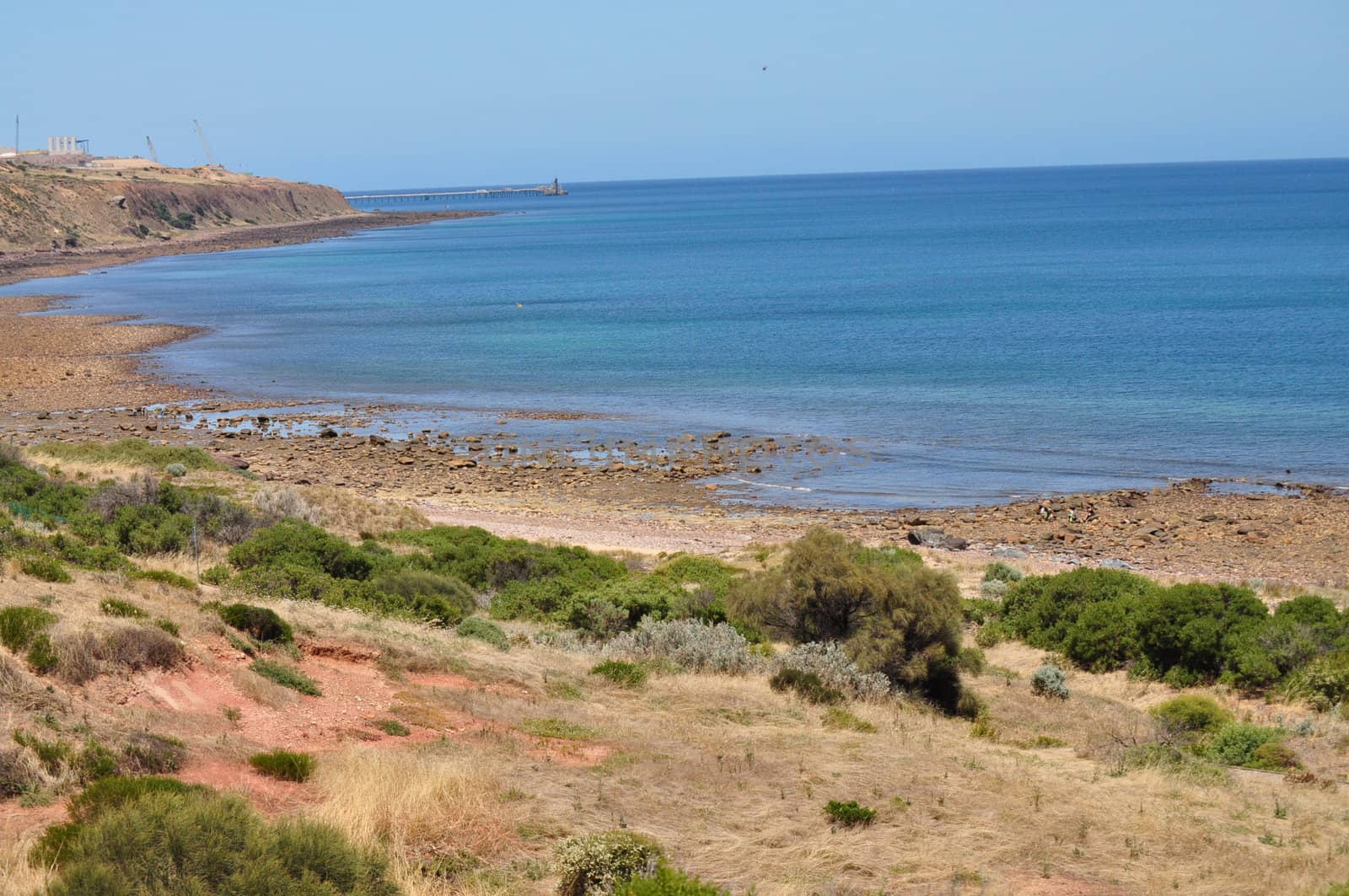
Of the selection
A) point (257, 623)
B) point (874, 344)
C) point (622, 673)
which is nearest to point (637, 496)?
point (622, 673)

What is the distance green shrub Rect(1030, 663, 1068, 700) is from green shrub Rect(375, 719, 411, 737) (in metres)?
9.43

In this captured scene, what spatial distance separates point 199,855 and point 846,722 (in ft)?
25.5

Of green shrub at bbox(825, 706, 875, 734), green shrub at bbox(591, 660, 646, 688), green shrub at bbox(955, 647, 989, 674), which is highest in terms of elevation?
green shrub at bbox(591, 660, 646, 688)

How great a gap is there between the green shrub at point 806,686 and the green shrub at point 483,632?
3664mm

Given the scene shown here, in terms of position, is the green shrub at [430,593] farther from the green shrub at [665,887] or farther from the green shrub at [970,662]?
the green shrub at [665,887]

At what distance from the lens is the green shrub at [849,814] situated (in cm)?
900

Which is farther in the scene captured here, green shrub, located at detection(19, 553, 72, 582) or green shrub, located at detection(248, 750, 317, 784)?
green shrub, located at detection(19, 553, 72, 582)

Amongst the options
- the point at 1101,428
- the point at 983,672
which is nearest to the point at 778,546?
the point at 983,672

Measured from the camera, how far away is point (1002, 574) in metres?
23.4

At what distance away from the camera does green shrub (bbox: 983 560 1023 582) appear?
23.2 m

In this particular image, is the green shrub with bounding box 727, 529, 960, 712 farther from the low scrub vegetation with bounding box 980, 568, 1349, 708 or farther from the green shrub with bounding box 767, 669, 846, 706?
the low scrub vegetation with bounding box 980, 568, 1349, 708

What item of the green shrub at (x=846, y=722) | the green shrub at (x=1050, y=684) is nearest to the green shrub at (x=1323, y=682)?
the green shrub at (x=1050, y=684)

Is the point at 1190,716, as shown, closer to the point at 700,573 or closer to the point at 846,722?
the point at 846,722

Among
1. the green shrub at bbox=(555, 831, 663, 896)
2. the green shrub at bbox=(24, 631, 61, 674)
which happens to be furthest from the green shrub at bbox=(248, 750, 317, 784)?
the green shrub at bbox=(555, 831, 663, 896)
